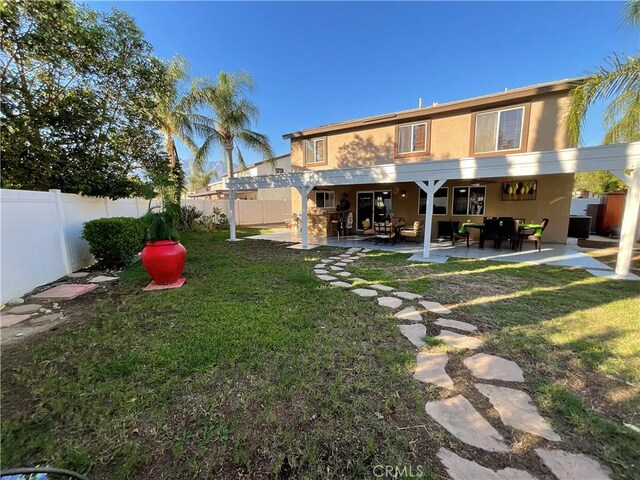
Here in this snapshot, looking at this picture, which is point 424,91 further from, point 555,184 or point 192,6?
point 192,6

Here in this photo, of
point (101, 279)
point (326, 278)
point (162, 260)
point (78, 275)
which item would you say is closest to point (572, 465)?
point (326, 278)

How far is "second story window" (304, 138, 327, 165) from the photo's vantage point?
567 inches

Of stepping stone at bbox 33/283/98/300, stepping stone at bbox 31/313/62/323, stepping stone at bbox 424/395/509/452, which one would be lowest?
stepping stone at bbox 424/395/509/452

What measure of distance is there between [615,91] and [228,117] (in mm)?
16373

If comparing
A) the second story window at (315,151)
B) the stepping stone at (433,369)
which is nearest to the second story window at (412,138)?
the second story window at (315,151)

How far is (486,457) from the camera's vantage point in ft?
5.97

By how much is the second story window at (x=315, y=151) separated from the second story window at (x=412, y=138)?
3969 millimetres

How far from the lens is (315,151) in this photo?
48.3 feet

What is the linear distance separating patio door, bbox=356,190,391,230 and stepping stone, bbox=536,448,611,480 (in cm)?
1187

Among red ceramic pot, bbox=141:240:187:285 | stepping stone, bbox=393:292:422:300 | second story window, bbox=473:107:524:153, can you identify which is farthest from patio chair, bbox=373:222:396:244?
red ceramic pot, bbox=141:240:187:285

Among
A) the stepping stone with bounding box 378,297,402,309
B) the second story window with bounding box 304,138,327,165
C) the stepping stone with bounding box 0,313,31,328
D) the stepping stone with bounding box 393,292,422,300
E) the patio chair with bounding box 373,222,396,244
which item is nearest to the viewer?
the stepping stone with bounding box 0,313,31,328

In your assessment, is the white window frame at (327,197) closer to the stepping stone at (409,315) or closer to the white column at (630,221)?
the white column at (630,221)

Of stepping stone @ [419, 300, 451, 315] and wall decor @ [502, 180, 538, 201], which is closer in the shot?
stepping stone @ [419, 300, 451, 315]

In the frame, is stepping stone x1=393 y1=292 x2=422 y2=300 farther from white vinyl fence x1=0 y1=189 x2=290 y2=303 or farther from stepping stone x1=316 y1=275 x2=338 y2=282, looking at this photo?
white vinyl fence x1=0 y1=189 x2=290 y2=303
